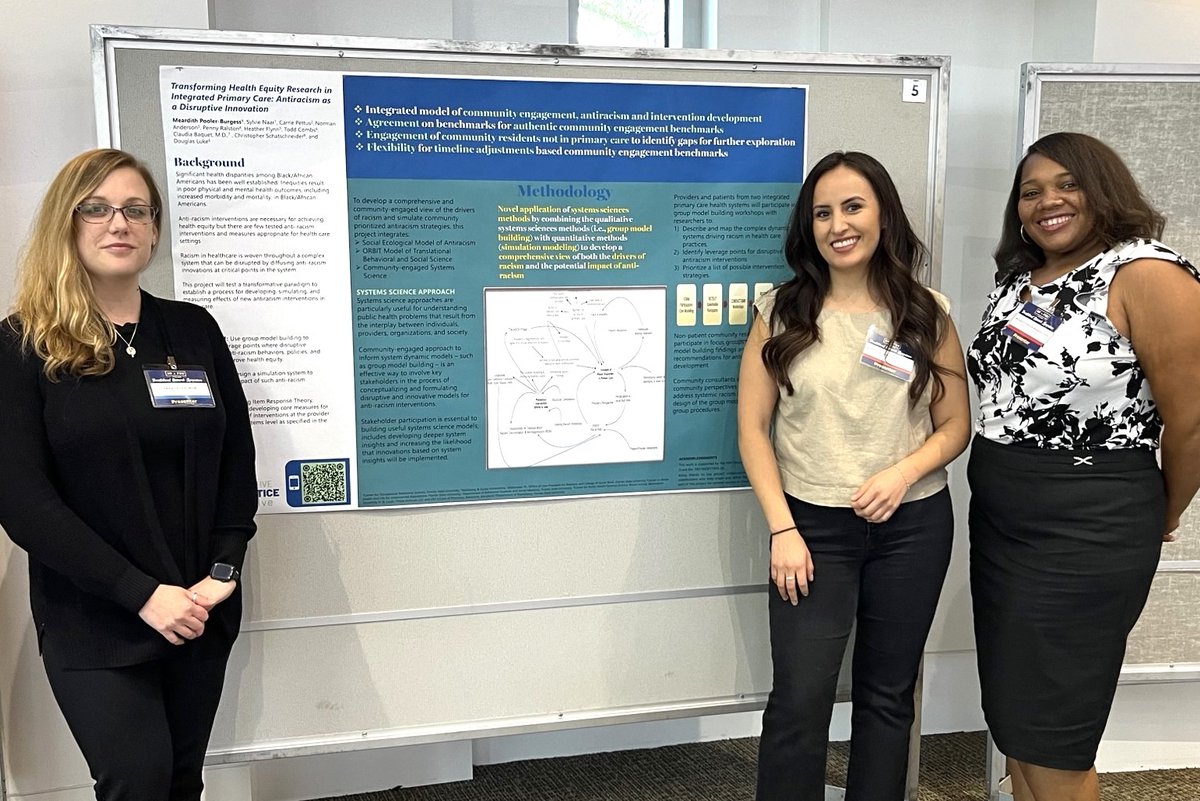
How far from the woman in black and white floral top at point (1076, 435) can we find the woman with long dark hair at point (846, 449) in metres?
0.13

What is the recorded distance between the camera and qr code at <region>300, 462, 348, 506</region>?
1979mm

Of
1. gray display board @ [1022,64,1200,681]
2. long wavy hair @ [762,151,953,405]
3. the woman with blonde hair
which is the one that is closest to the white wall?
gray display board @ [1022,64,1200,681]

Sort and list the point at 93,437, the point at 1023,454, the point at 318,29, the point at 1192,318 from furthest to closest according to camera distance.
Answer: the point at 318,29, the point at 1023,454, the point at 1192,318, the point at 93,437

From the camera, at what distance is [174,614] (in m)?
1.51

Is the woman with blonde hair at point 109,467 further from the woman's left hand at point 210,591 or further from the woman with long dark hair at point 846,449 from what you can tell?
the woman with long dark hair at point 846,449

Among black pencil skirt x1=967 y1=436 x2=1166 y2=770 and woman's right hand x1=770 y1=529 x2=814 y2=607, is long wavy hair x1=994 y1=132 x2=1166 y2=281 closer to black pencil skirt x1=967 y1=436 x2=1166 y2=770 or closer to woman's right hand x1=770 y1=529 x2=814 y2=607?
black pencil skirt x1=967 y1=436 x2=1166 y2=770

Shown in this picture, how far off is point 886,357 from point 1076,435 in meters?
0.39

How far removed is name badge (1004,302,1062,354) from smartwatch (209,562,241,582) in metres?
1.58

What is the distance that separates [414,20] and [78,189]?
4.17ft

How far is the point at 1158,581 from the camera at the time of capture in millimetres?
2471

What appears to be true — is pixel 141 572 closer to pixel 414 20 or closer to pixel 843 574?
pixel 843 574

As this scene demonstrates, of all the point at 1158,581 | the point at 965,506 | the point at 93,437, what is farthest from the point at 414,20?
the point at 1158,581

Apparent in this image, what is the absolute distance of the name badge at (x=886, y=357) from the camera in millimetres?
1887

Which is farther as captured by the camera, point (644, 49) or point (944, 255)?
point (944, 255)
